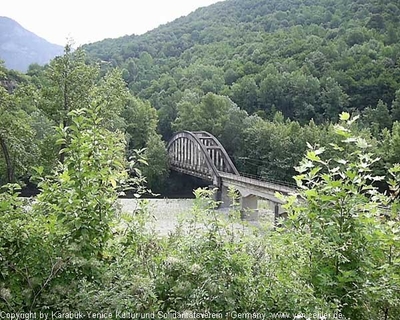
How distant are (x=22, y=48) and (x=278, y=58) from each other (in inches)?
2326

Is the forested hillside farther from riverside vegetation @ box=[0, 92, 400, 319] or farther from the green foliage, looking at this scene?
riverside vegetation @ box=[0, 92, 400, 319]

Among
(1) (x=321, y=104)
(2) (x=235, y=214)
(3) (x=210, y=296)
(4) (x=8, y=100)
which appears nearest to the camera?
(3) (x=210, y=296)

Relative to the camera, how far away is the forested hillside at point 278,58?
4431cm

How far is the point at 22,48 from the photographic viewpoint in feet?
292

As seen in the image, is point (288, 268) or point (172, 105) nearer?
point (288, 268)

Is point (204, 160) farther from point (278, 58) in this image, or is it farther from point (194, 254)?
point (194, 254)

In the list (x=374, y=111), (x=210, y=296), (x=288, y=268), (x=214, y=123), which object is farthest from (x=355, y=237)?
(x=374, y=111)

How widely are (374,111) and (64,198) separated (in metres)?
38.8

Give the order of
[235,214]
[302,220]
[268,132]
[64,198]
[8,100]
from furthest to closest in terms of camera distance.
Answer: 1. [268,132]
2. [8,100]
3. [235,214]
4. [302,220]
5. [64,198]

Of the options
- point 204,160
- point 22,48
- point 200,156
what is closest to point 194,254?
point 204,160

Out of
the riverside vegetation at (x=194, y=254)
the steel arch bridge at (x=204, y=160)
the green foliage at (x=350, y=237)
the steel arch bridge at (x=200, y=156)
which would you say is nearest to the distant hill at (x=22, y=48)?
the steel arch bridge at (x=200, y=156)

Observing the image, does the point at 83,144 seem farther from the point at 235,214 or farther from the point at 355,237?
the point at 355,237

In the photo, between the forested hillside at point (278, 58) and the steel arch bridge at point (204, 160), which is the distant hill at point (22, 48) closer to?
the forested hillside at point (278, 58)

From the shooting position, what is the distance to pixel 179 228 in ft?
10.5
